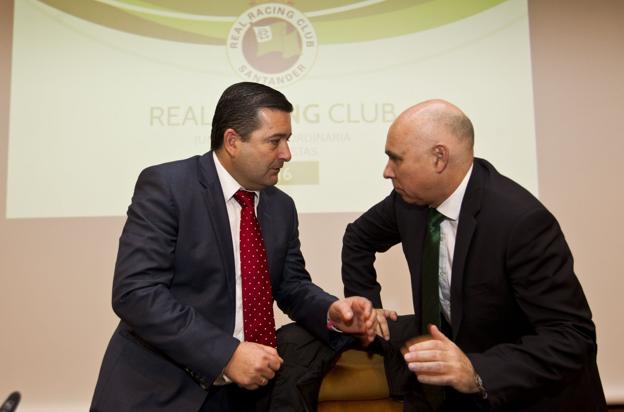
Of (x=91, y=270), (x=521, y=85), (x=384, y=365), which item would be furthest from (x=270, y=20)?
(x=384, y=365)

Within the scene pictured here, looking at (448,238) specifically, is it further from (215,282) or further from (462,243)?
(215,282)

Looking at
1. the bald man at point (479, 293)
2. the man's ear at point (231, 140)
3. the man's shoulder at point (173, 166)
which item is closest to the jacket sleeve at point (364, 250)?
the bald man at point (479, 293)

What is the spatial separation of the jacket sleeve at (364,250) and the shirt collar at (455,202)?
0.39 meters

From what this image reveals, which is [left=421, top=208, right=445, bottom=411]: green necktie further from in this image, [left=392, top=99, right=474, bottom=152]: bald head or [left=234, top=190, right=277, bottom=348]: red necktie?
[left=234, top=190, right=277, bottom=348]: red necktie

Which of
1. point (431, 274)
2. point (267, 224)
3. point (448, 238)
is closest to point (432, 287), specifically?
point (431, 274)

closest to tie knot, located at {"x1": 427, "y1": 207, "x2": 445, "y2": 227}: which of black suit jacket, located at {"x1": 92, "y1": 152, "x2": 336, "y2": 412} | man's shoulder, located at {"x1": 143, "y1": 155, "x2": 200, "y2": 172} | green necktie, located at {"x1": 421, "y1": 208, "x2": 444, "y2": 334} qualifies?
green necktie, located at {"x1": 421, "y1": 208, "x2": 444, "y2": 334}

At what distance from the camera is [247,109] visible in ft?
5.87

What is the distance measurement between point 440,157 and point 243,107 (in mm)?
709

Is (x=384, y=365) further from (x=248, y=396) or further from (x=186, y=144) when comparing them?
(x=186, y=144)

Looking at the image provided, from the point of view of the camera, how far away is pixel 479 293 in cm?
150

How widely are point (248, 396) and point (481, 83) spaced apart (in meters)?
2.16

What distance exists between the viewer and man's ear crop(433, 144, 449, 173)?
1.57 meters

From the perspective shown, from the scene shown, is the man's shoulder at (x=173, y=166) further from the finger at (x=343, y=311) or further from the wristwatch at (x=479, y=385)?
the wristwatch at (x=479, y=385)

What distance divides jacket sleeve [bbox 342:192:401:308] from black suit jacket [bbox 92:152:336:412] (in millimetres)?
360
